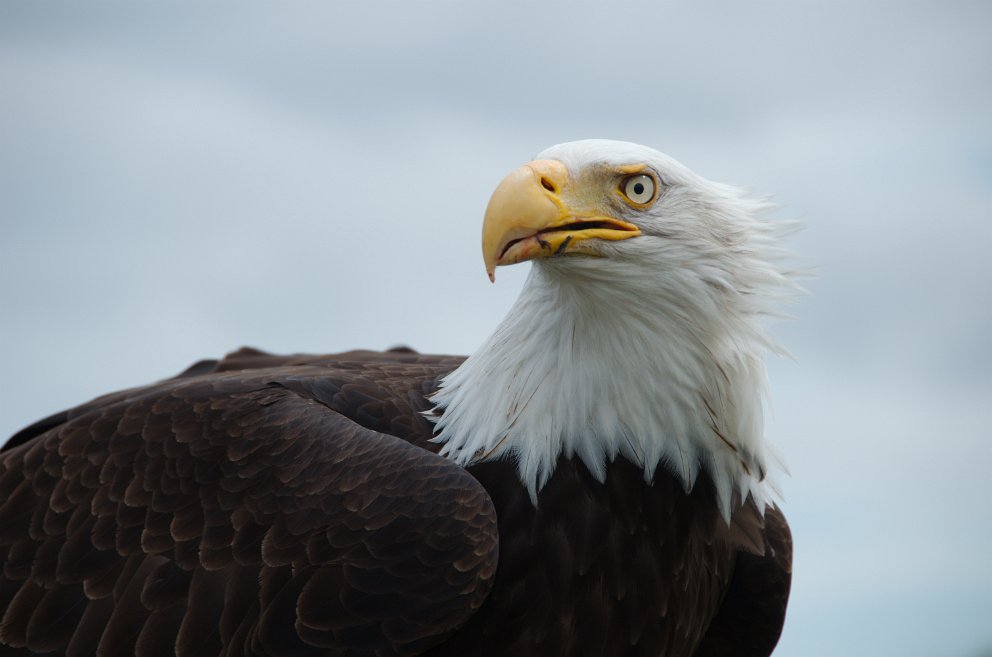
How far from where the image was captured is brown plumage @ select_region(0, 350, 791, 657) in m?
4.83

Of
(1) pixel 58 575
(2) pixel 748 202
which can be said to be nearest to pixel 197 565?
(1) pixel 58 575

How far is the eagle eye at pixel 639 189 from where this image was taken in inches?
185

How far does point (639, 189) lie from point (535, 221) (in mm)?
527

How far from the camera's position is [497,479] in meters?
5.09

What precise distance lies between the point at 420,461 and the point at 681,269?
134cm

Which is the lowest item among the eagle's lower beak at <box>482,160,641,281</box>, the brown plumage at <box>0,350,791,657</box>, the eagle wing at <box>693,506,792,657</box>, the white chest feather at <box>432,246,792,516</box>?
the eagle wing at <box>693,506,792,657</box>

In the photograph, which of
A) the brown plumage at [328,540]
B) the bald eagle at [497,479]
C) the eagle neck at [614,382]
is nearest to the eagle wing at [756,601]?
the brown plumage at [328,540]

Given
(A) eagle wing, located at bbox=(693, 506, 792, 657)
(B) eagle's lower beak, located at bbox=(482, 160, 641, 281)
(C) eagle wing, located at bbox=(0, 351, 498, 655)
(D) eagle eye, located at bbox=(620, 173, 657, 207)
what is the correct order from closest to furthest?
(B) eagle's lower beak, located at bbox=(482, 160, 641, 281) → (D) eagle eye, located at bbox=(620, 173, 657, 207) → (C) eagle wing, located at bbox=(0, 351, 498, 655) → (A) eagle wing, located at bbox=(693, 506, 792, 657)

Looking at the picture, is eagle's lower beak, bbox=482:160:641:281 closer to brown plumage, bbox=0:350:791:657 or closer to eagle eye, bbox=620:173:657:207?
eagle eye, bbox=620:173:657:207

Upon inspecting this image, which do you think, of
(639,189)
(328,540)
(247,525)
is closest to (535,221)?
(639,189)

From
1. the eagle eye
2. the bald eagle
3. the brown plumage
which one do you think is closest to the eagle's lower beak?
the bald eagle

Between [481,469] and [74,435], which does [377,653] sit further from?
[74,435]

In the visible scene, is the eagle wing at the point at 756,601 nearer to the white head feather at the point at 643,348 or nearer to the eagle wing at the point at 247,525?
the white head feather at the point at 643,348

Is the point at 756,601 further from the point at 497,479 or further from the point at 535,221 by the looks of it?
the point at 535,221
